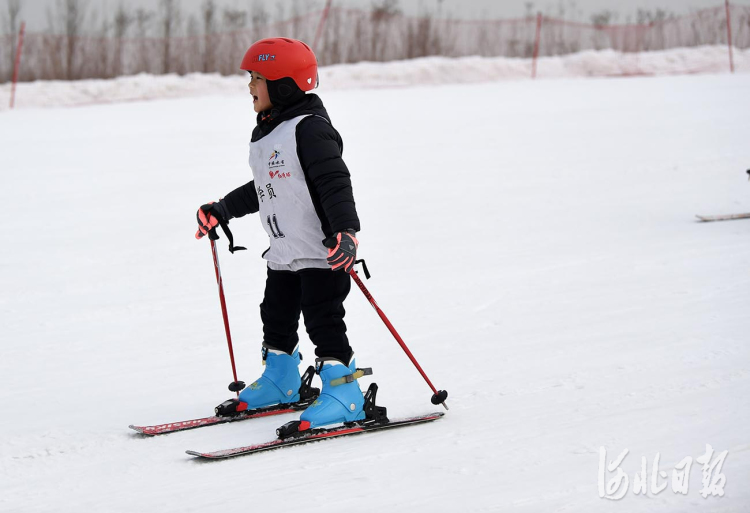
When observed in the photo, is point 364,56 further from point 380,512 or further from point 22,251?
point 380,512

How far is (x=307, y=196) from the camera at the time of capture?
3.06 m

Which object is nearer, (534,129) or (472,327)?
(472,327)

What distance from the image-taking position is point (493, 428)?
3123 millimetres

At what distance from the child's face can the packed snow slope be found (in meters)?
1.30

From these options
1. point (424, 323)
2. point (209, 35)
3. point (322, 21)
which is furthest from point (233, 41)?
point (424, 323)

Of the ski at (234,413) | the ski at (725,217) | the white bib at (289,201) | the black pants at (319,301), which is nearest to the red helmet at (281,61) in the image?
the white bib at (289,201)

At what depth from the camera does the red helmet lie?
10.0ft

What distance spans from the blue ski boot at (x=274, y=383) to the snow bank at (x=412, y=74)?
14.3 metres

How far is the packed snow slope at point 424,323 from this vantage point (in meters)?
2.70

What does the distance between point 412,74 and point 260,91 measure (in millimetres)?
17223

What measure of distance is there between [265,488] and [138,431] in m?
0.80

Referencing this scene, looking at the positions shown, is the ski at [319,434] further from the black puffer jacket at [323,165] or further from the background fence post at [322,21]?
the background fence post at [322,21]

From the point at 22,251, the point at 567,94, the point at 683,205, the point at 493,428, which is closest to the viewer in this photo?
the point at 493,428

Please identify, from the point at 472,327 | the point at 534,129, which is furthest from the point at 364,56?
the point at 472,327
